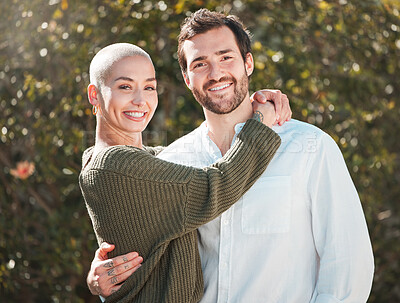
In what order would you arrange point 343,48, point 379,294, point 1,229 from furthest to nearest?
point 379,294 → point 343,48 → point 1,229

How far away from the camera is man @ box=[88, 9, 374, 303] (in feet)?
6.57

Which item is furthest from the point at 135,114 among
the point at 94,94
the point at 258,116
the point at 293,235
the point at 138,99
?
the point at 293,235

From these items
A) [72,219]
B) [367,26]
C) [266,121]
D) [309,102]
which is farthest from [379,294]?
[266,121]

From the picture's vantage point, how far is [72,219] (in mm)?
3752

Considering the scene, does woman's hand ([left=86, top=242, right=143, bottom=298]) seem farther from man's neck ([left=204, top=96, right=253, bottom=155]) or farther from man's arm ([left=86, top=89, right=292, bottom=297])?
man's neck ([left=204, top=96, right=253, bottom=155])

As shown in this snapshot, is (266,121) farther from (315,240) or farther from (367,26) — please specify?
(367,26)

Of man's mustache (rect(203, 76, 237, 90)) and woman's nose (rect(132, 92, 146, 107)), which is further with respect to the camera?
man's mustache (rect(203, 76, 237, 90))

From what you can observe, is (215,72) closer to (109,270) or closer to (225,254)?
(225,254)

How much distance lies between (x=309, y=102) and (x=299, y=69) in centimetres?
22

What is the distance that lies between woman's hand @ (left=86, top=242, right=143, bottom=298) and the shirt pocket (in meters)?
0.44

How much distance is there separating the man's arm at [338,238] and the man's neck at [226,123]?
45cm

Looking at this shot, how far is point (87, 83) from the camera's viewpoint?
11.2 feet

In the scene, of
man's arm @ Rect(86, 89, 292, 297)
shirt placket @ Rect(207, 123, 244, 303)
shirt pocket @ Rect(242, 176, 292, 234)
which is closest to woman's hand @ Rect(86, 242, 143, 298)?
man's arm @ Rect(86, 89, 292, 297)

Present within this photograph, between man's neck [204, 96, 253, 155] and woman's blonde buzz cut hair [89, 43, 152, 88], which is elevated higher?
woman's blonde buzz cut hair [89, 43, 152, 88]
